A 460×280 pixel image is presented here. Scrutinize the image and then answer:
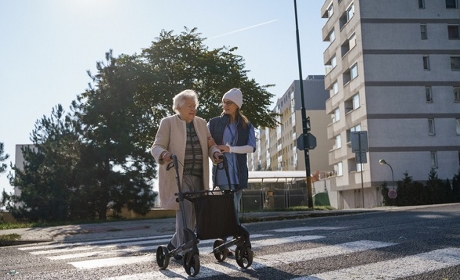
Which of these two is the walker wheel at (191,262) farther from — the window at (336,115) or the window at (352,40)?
the window at (336,115)

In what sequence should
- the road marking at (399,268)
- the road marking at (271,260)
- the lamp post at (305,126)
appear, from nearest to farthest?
1. the road marking at (399,268)
2. the road marking at (271,260)
3. the lamp post at (305,126)

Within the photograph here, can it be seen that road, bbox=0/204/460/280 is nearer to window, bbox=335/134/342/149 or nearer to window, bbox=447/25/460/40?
window, bbox=447/25/460/40

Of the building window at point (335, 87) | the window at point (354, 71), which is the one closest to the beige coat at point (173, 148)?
the window at point (354, 71)

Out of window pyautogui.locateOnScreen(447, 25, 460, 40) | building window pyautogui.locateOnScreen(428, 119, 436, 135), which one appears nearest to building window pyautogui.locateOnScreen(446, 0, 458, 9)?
window pyautogui.locateOnScreen(447, 25, 460, 40)

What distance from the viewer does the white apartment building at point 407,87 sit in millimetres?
38094

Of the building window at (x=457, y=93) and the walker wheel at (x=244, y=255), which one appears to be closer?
the walker wheel at (x=244, y=255)

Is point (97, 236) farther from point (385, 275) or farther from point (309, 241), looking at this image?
point (385, 275)

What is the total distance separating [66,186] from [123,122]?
Answer: 11.3 ft

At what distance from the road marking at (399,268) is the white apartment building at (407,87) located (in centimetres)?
3285

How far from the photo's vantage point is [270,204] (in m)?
38.5

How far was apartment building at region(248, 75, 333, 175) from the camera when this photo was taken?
241 ft

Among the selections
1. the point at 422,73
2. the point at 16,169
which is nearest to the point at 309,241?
the point at 16,169

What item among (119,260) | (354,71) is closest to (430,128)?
(354,71)

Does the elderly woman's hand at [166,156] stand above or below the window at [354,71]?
below
